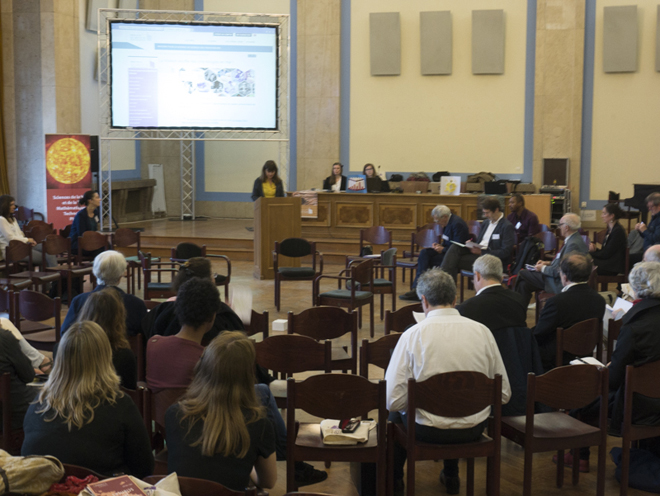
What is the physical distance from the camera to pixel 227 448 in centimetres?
251

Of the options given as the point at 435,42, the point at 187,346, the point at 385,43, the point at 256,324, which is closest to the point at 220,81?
the point at 385,43

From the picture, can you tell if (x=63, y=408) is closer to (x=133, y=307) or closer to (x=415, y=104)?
(x=133, y=307)

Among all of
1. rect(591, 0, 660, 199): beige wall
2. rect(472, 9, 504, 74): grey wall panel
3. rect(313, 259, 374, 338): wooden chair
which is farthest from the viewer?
rect(472, 9, 504, 74): grey wall panel

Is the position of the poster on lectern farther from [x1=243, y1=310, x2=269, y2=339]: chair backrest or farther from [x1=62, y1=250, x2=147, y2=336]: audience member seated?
[x1=243, y1=310, x2=269, y2=339]: chair backrest

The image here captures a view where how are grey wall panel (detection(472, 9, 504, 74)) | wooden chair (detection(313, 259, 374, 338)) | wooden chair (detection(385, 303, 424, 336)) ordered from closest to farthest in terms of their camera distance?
1. wooden chair (detection(385, 303, 424, 336))
2. wooden chair (detection(313, 259, 374, 338))
3. grey wall panel (detection(472, 9, 504, 74))

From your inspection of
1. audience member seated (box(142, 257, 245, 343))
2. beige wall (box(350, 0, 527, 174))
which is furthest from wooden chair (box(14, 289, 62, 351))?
beige wall (box(350, 0, 527, 174))

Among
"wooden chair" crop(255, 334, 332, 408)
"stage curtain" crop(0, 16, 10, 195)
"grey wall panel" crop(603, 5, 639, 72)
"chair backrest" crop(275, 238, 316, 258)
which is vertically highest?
"grey wall panel" crop(603, 5, 639, 72)

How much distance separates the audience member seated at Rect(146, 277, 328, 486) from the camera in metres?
3.34

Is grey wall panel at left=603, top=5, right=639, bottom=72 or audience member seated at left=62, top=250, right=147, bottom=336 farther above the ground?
grey wall panel at left=603, top=5, right=639, bottom=72

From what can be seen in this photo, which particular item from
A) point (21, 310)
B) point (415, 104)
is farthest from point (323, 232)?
point (21, 310)

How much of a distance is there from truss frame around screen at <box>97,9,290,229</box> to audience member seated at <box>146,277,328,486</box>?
7880 millimetres

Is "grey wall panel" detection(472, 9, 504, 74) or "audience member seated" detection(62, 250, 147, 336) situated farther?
"grey wall panel" detection(472, 9, 504, 74)

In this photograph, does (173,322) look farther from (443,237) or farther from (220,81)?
(220,81)

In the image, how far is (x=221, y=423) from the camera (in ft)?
8.22
